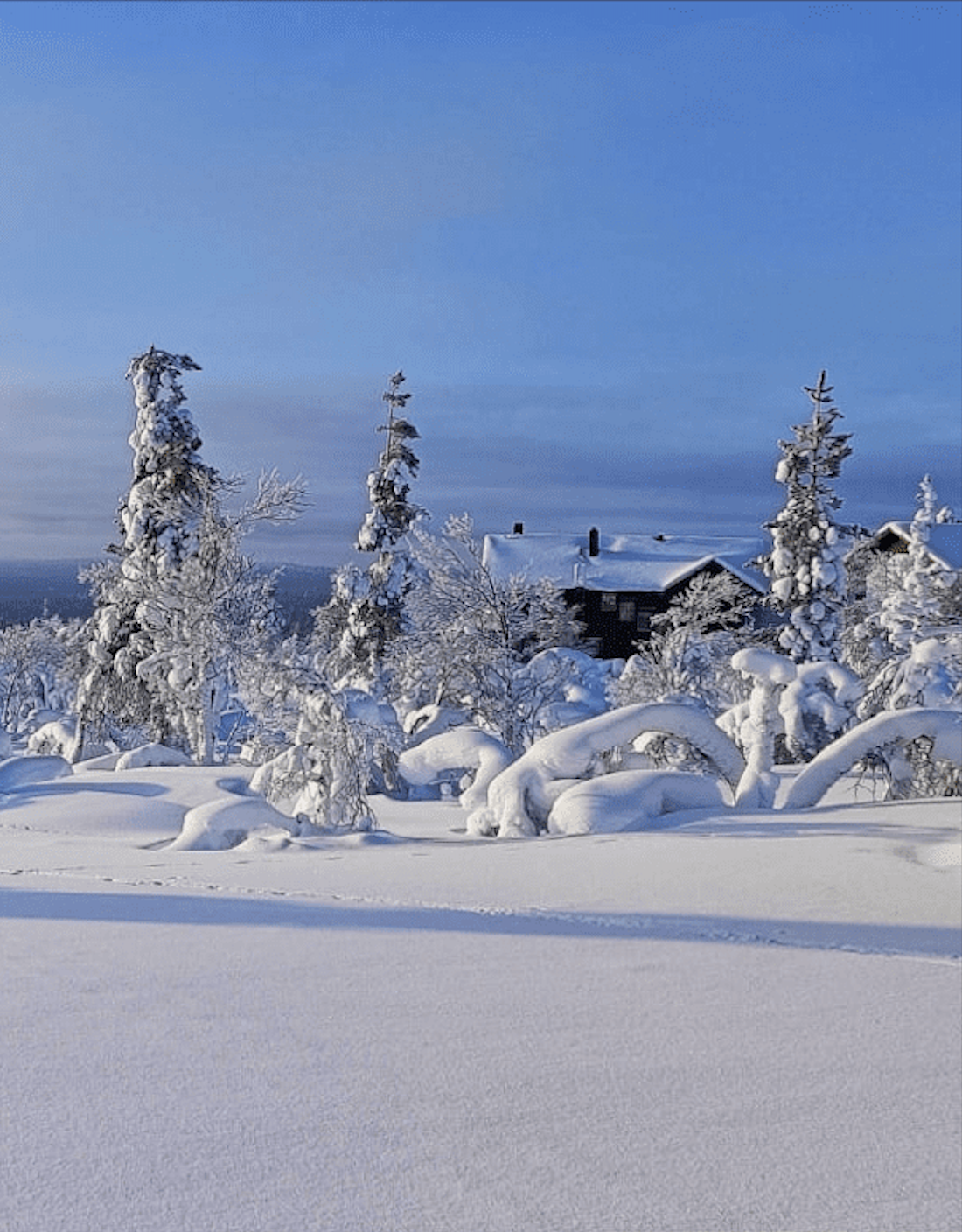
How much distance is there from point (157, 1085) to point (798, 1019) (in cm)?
271

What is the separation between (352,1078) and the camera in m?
4.26

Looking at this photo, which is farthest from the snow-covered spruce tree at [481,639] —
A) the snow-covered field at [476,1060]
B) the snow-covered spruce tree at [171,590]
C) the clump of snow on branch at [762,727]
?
the snow-covered field at [476,1060]

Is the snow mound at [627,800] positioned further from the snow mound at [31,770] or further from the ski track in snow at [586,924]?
the snow mound at [31,770]

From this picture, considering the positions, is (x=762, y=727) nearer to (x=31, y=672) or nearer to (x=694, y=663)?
(x=694, y=663)

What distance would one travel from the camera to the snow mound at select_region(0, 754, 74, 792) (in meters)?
21.7

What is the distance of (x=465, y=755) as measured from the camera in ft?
62.4

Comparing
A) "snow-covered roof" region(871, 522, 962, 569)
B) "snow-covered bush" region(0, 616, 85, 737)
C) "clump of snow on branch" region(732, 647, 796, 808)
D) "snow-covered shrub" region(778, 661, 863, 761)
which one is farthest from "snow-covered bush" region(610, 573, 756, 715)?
"snow-covered bush" region(0, 616, 85, 737)

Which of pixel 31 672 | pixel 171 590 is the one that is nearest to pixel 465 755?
pixel 171 590

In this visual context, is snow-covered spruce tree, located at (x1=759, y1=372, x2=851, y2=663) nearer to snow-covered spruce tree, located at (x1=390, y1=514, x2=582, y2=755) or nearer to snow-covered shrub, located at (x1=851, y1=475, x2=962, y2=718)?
snow-covered shrub, located at (x1=851, y1=475, x2=962, y2=718)

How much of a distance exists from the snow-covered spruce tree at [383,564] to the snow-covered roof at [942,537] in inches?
871

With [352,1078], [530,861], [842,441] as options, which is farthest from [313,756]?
[842,441]

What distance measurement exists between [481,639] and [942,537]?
116 ft

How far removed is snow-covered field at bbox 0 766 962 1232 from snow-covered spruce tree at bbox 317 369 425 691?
29.1m

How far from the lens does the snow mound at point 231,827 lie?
1445 cm
